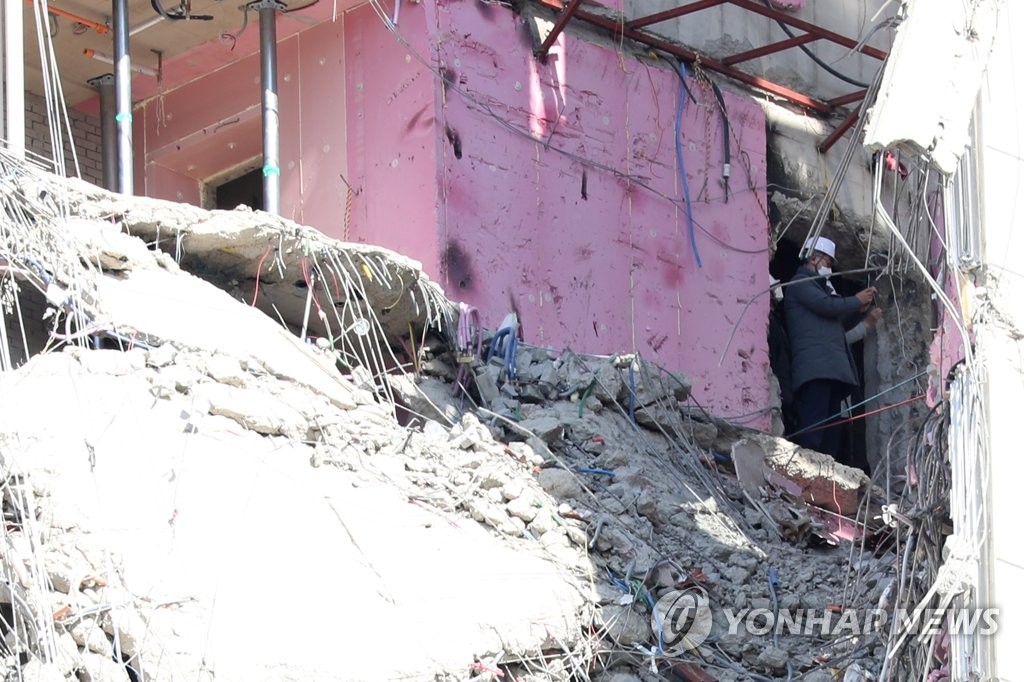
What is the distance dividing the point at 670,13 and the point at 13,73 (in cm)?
480

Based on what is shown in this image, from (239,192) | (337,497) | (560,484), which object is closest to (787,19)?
(239,192)

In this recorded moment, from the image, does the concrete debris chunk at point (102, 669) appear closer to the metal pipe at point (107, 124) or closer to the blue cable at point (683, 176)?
the metal pipe at point (107, 124)

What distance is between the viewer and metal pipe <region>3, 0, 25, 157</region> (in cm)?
1015

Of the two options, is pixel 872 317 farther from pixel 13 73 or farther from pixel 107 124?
pixel 13 73

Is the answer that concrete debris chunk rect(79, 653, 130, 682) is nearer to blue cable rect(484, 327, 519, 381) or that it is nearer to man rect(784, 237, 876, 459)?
blue cable rect(484, 327, 519, 381)

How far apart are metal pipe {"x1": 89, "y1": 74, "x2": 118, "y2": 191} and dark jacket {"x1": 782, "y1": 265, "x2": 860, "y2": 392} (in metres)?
4.78

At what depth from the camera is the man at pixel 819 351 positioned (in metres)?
12.9

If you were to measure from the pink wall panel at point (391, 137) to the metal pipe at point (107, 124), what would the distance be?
181cm

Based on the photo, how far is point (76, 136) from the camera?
14359mm

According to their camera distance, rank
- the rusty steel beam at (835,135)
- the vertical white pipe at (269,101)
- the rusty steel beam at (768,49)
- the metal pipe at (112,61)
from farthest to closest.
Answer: the rusty steel beam at (835,135), the rusty steel beam at (768,49), the metal pipe at (112,61), the vertical white pipe at (269,101)

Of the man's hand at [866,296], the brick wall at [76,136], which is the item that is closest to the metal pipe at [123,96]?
the brick wall at [76,136]

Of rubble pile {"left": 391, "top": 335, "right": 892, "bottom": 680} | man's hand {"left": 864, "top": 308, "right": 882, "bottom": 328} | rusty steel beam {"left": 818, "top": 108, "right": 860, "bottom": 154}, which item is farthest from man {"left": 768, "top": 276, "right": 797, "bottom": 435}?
rubble pile {"left": 391, "top": 335, "right": 892, "bottom": 680}

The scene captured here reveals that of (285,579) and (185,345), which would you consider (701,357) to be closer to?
(185,345)

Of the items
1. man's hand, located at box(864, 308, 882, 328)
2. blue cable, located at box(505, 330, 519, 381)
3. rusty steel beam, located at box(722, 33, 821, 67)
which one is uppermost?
rusty steel beam, located at box(722, 33, 821, 67)
